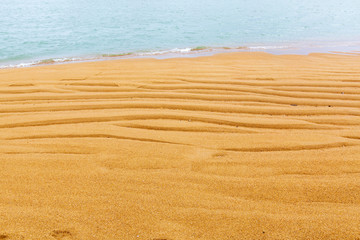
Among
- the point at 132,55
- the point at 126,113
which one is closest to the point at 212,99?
the point at 126,113

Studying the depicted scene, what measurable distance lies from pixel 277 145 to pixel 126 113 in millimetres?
1485

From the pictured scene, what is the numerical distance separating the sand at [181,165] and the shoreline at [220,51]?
4930 mm

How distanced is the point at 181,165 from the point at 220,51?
778cm

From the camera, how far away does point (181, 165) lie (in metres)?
1.86

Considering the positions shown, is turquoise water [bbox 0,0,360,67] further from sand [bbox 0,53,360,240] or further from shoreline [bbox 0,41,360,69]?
sand [bbox 0,53,360,240]

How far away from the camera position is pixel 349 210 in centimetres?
141

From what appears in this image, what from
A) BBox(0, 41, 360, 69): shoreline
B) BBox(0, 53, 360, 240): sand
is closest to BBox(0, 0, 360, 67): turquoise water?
BBox(0, 41, 360, 69): shoreline

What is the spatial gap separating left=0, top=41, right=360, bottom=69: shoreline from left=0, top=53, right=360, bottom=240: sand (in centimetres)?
493

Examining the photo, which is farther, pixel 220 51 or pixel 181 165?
pixel 220 51

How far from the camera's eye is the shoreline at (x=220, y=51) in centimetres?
801

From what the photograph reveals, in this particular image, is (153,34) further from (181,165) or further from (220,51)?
(181,165)

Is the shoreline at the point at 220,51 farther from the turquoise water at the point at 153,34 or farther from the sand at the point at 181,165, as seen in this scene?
the sand at the point at 181,165

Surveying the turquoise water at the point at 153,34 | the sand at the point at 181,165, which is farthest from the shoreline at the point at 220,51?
the sand at the point at 181,165

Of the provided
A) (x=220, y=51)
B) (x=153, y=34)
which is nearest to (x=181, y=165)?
(x=220, y=51)
